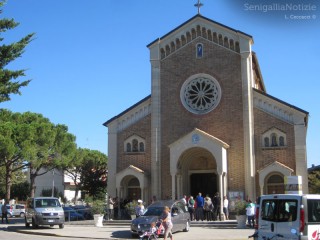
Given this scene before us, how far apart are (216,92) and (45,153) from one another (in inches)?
953

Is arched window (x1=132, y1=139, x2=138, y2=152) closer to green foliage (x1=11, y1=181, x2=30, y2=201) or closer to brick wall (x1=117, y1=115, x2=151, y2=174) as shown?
brick wall (x1=117, y1=115, x2=151, y2=174)

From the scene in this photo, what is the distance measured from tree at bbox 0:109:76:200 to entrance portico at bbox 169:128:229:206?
19.0 m

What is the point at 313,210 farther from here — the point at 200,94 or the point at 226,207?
the point at 200,94

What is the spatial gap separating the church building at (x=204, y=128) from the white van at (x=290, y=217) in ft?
53.9

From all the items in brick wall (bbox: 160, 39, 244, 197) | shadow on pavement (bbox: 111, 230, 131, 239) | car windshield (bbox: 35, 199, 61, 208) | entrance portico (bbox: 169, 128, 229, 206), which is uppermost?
brick wall (bbox: 160, 39, 244, 197)

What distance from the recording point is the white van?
1221 centimetres

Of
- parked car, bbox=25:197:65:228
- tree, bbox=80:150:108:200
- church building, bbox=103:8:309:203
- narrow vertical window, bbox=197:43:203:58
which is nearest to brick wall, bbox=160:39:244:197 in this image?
church building, bbox=103:8:309:203

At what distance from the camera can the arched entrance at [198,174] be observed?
106 feet

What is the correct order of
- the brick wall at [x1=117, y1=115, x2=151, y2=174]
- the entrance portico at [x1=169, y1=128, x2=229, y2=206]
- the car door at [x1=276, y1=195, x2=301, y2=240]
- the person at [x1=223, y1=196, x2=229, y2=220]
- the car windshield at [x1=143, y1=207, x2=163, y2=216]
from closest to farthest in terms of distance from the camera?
the car door at [x1=276, y1=195, x2=301, y2=240] < the car windshield at [x1=143, y1=207, x2=163, y2=216] < the person at [x1=223, y1=196, x2=229, y2=220] < the entrance portico at [x1=169, y1=128, x2=229, y2=206] < the brick wall at [x1=117, y1=115, x2=151, y2=174]

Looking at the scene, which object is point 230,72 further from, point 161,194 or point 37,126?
point 37,126

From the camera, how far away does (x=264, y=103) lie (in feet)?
103

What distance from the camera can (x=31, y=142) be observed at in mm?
47344

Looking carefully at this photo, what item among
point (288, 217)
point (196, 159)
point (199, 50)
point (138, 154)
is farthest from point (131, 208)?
point (288, 217)

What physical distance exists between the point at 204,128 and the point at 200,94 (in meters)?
2.51
